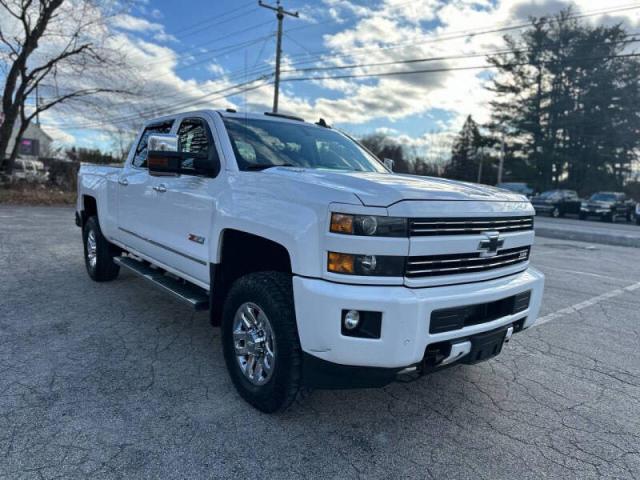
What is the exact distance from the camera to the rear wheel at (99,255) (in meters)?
5.84

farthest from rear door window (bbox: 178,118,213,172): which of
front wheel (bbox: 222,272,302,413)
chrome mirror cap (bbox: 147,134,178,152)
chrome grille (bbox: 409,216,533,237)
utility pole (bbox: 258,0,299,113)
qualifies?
utility pole (bbox: 258,0,299,113)

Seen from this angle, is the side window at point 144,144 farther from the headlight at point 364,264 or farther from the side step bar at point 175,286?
the headlight at point 364,264

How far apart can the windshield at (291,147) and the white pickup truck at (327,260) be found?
0.02m

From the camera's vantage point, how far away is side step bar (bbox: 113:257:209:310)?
3.52 metres

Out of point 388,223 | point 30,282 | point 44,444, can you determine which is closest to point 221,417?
point 44,444

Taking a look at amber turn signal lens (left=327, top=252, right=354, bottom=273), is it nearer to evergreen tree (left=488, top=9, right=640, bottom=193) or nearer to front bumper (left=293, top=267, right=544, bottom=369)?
front bumper (left=293, top=267, right=544, bottom=369)

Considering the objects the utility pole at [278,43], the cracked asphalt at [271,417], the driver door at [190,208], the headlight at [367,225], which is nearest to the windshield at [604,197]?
the utility pole at [278,43]

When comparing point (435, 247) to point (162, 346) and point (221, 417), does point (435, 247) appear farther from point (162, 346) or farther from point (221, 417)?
point (162, 346)

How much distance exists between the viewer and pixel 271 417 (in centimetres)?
291

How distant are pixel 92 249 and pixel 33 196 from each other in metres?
13.8

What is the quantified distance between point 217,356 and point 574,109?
44582mm

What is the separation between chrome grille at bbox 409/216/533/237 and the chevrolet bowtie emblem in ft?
0.15

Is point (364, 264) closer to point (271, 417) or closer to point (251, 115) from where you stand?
point (271, 417)

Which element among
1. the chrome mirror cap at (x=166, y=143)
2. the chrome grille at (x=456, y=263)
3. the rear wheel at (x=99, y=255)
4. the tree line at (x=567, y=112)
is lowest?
the rear wheel at (x=99, y=255)
